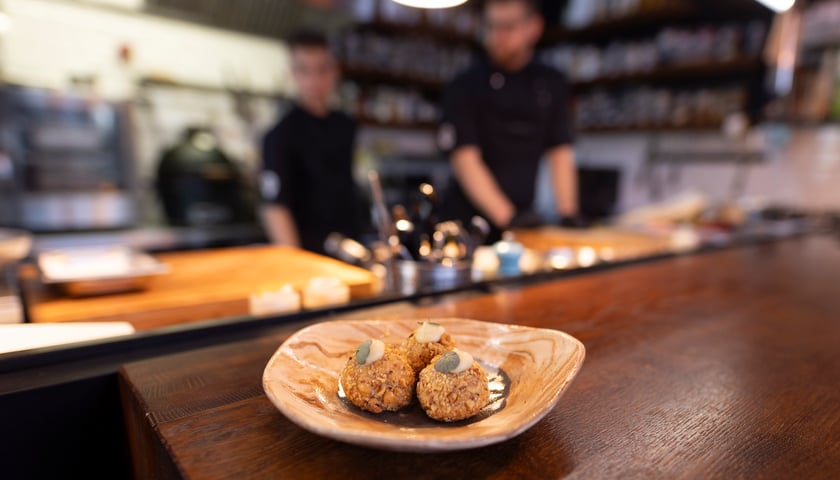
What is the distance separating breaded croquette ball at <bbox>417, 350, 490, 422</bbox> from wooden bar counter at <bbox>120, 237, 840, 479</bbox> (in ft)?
0.15

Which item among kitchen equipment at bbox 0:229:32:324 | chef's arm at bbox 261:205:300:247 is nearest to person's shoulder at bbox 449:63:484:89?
chef's arm at bbox 261:205:300:247

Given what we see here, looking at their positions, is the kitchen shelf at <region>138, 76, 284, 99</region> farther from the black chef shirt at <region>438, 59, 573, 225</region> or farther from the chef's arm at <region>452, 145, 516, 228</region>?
the chef's arm at <region>452, 145, 516, 228</region>

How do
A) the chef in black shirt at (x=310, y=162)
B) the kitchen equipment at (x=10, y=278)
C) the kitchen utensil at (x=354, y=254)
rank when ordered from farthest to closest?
the chef in black shirt at (x=310, y=162)
the kitchen utensil at (x=354, y=254)
the kitchen equipment at (x=10, y=278)

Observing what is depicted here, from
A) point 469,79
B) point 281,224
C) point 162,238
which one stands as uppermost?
point 469,79

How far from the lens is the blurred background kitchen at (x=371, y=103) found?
265 cm

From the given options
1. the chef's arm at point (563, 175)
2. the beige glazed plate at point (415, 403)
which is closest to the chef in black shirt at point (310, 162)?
the chef's arm at point (563, 175)

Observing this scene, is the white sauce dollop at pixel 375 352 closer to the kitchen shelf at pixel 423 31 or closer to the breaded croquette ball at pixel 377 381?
the breaded croquette ball at pixel 377 381

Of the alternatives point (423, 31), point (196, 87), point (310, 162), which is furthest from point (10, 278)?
point (423, 31)

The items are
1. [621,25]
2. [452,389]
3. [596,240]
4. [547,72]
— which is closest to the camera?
[452,389]

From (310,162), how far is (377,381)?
6.90 feet

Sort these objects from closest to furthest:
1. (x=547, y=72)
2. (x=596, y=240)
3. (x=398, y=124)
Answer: (x=596, y=240) < (x=547, y=72) < (x=398, y=124)

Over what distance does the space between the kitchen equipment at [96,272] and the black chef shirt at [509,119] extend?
164 centimetres

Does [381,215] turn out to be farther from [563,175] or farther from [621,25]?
[621,25]

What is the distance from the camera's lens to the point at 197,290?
118 centimetres
